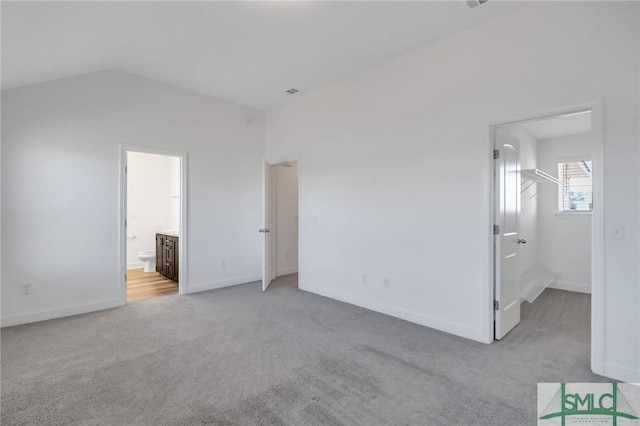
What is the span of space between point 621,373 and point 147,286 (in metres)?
5.85

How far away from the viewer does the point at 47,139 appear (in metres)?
3.54

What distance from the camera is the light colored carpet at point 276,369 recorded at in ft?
6.31

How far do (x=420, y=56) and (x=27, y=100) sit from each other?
436cm

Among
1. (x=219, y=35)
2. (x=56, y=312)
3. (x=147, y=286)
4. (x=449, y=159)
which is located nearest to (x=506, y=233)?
(x=449, y=159)

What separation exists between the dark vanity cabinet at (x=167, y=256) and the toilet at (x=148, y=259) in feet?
0.39

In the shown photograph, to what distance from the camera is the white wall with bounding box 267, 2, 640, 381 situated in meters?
→ 2.29

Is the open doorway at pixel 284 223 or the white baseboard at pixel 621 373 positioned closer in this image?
the white baseboard at pixel 621 373

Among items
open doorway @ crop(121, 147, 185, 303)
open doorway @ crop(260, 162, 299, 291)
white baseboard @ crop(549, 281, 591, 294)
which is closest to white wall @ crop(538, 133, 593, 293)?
white baseboard @ crop(549, 281, 591, 294)

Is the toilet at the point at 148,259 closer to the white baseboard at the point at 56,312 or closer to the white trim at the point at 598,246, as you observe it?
the white baseboard at the point at 56,312

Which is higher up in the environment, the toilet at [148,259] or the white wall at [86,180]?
the white wall at [86,180]

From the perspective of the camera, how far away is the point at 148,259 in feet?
20.5

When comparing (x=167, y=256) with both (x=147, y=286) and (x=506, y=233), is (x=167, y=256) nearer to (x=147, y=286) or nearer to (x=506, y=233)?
(x=147, y=286)

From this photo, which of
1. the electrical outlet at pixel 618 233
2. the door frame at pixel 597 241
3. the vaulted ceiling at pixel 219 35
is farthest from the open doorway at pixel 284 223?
the electrical outlet at pixel 618 233

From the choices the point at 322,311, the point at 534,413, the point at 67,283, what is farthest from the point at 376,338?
the point at 67,283
